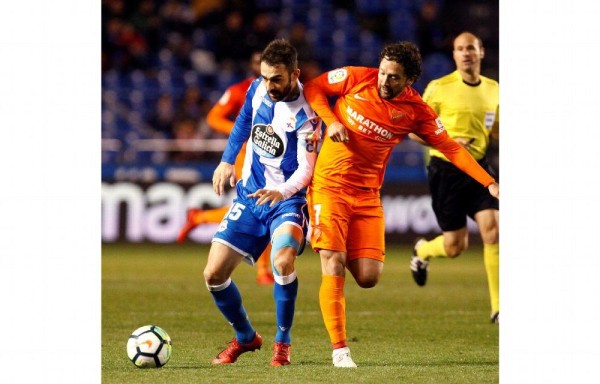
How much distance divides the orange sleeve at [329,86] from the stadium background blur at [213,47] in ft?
24.8

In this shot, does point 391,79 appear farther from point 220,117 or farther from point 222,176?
point 220,117

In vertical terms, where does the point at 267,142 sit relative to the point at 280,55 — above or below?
below

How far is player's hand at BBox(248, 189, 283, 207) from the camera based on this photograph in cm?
544

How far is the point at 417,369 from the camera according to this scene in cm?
548

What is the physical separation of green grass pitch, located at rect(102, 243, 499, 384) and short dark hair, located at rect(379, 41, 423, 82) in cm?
148

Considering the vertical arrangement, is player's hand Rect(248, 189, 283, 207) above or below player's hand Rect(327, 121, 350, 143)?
below

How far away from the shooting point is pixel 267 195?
215 inches

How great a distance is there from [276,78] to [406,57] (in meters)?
0.66

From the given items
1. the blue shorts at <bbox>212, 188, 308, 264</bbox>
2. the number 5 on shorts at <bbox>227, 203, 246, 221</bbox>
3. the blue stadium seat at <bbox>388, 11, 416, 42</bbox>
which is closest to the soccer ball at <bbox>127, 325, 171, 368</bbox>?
the blue shorts at <bbox>212, 188, 308, 264</bbox>

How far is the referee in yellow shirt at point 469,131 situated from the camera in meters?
7.66

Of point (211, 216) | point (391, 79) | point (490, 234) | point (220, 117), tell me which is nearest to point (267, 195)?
point (391, 79)

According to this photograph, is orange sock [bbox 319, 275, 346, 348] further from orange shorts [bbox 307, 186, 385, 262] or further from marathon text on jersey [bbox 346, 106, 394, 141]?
marathon text on jersey [bbox 346, 106, 394, 141]
